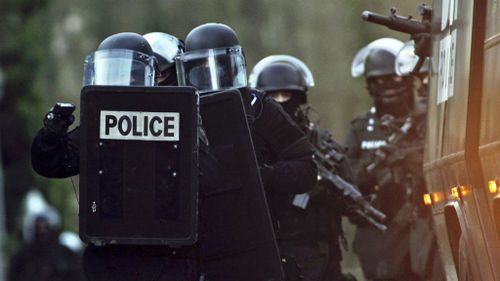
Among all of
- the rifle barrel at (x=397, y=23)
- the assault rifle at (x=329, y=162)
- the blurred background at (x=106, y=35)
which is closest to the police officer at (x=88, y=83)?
the rifle barrel at (x=397, y=23)

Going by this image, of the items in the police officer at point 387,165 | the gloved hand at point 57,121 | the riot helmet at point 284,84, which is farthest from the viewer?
the police officer at point 387,165

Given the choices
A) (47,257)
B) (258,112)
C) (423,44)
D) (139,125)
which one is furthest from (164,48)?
(47,257)

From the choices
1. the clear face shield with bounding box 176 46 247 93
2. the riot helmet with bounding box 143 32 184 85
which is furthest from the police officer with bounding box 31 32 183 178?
the riot helmet with bounding box 143 32 184 85

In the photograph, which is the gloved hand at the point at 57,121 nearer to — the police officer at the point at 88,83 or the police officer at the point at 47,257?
the police officer at the point at 88,83

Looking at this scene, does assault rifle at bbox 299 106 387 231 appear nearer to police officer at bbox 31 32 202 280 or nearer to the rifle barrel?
the rifle barrel

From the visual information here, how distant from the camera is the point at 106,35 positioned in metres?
39.2

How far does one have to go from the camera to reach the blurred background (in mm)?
37844

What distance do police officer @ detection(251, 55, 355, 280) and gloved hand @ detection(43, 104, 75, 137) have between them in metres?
3.89

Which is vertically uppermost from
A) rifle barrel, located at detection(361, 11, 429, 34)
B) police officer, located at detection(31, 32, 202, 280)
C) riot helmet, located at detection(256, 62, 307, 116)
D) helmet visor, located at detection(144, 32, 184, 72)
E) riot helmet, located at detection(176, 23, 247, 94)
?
riot helmet, located at detection(256, 62, 307, 116)

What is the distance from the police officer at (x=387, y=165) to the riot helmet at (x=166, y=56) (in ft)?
17.2

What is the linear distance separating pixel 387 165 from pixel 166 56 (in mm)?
5653

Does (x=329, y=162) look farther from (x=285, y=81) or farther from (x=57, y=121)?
(x=57, y=121)

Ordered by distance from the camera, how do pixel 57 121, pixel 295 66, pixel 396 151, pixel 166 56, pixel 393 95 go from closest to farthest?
1. pixel 57 121
2. pixel 166 56
3. pixel 295 66
4. pixel 396 151
5. pixel 393 95

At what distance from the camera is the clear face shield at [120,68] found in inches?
335
